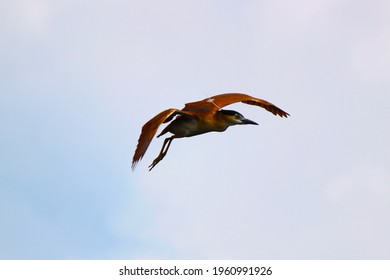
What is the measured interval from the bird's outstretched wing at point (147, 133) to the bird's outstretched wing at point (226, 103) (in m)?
0.83

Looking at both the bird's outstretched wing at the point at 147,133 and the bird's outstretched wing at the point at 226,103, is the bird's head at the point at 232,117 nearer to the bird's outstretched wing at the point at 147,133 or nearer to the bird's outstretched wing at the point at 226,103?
the bird's outstretched wing at the point at 226,103

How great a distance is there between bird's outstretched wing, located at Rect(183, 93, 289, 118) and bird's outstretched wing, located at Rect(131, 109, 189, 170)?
826mm

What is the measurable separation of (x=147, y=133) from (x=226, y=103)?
72.3 inches

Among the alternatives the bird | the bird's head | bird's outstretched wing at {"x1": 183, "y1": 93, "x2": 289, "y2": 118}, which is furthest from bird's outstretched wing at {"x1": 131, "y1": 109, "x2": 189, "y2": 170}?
the bird's head

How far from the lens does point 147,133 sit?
1148 cm

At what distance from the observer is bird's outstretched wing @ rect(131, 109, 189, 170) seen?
11.4 metres

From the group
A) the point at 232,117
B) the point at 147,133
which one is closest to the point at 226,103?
the point at 232,117

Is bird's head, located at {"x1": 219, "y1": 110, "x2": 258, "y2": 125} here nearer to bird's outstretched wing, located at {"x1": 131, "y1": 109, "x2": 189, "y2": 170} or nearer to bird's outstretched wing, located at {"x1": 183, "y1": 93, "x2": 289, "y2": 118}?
bird's outstretched wing, located at {"x1": 183, "y1": 93, "x2": 289, "y2": 118}

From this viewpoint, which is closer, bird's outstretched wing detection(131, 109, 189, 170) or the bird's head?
bird's outstretched wing detection(131, 109, 189, 170)

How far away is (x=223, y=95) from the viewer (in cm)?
1330

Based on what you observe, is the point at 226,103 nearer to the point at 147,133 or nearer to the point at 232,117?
the point at 232,117

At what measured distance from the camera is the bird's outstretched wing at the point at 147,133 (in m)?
11.4

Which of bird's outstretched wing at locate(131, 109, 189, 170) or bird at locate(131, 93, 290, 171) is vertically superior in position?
bird at locate(131, 93, 290, 171)

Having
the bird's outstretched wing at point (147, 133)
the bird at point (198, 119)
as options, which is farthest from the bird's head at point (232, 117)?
the bird's outstretched wing at point (147, 133)
